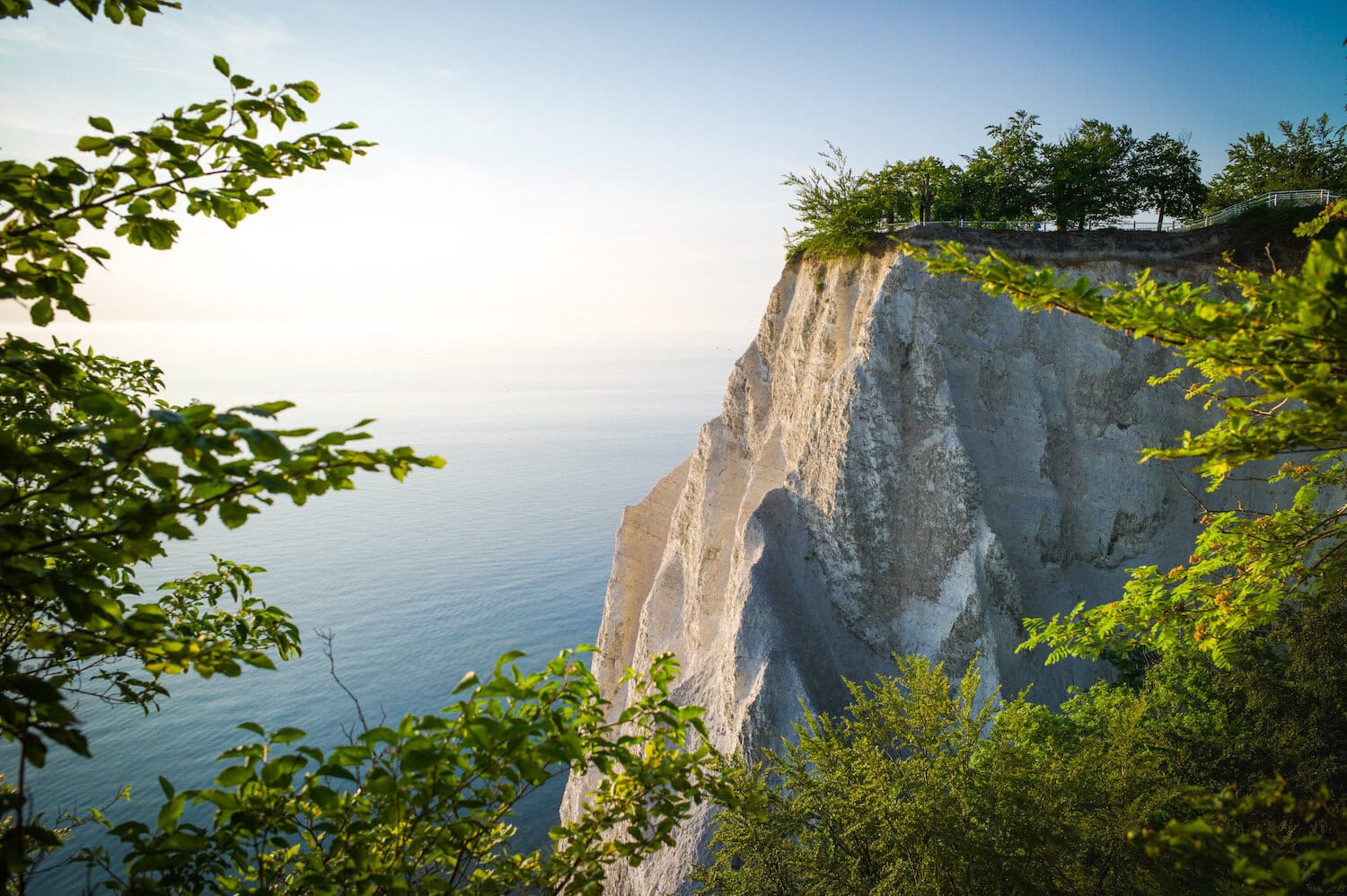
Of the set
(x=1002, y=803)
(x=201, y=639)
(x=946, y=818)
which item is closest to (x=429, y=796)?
(x=201, y=639)

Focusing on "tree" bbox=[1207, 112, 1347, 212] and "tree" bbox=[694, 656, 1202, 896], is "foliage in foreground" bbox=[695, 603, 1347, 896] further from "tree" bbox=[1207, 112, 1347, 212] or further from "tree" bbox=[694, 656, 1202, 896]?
"tree" bbox=[1207, 112, 1347, 212]

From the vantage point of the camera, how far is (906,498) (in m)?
21.5

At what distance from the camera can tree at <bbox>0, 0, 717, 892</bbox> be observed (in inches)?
101

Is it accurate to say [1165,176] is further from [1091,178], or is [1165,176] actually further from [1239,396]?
[1239,396]

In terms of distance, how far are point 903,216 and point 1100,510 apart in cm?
1377

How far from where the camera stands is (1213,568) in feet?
20.1

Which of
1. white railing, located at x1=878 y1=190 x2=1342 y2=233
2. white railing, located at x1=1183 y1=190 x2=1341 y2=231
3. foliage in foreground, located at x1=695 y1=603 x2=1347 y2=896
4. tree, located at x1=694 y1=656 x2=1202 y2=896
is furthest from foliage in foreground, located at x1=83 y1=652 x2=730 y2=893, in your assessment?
white railing, located at x1=1183 y1=190 x2=1341 y2=231

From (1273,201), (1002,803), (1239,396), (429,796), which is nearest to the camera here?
(429,796)

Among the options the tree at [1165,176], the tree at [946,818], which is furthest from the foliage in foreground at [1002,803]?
the tree at [1165,176]

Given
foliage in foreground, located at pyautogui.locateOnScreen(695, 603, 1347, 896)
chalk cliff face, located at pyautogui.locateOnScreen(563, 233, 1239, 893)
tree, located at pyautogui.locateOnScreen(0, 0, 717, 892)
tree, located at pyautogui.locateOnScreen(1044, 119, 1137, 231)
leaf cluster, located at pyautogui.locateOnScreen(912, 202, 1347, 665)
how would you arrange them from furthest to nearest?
tree, located at pyautogui.locateOnScreen(1044, 119, 1137, 231) < chalk cliff face, located at pyautogui.locateOnScreen(563, 233, 1239, 893) < foliage in foreground, located at pyautogui.locateOnScreen(695, 603, 1347, 896) < leaf cluster, located at pyautogui.locateOnScreen(912, 202, 1347, 665) < tree, located at pyautogui.locateOnScreen(0, 0, 717, 892)

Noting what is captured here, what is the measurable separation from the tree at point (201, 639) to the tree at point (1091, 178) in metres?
32.6

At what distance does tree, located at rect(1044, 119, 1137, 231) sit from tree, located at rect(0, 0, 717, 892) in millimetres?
32599

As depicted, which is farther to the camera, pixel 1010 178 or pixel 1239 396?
pixel 1010 178

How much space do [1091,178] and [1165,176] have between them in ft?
13.1
